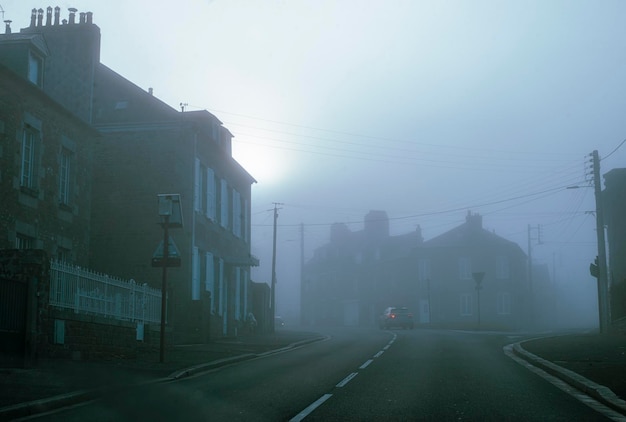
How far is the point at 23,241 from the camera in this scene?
20.5 metres

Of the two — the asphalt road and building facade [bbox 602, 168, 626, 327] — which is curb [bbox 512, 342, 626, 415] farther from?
building facade [bbox 602, 168, 626, 327]

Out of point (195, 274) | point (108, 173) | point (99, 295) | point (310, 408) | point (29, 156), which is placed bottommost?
point (310, 408)

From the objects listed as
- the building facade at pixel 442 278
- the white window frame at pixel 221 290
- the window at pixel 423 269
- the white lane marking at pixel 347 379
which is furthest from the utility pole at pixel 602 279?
the window at pixel 423 269

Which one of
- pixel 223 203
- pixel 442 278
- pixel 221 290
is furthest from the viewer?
pixel 442 278

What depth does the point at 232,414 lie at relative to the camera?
9.53 m

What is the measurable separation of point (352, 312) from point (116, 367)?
68221 millimetres

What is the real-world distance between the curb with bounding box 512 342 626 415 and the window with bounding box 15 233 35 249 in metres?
13.7

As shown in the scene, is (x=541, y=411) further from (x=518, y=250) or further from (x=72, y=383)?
(x=518, y=250)

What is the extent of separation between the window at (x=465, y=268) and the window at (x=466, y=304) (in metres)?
1.79

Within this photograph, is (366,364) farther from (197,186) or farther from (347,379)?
(197,186)

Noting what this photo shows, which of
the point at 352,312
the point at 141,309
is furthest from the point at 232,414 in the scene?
the point at 352,312

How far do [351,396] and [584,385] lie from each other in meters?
3.85

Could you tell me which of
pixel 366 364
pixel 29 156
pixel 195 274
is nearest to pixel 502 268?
pixel 195 274

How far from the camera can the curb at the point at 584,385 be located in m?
10.1
